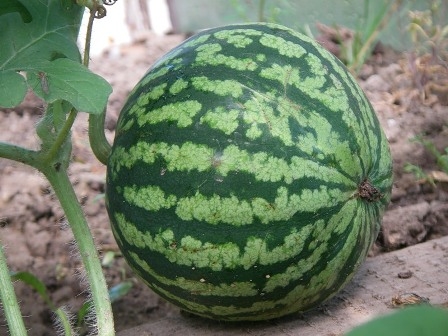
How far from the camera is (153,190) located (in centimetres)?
199

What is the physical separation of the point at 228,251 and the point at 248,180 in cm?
19

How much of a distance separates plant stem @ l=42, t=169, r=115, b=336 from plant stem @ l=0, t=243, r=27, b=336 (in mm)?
204

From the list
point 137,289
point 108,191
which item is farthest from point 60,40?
point 137,289

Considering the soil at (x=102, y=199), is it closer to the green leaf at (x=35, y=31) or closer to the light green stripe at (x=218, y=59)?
the green leaf at (x=35, y=31)

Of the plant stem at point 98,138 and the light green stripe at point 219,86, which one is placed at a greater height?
the light green stripe at point 219,86

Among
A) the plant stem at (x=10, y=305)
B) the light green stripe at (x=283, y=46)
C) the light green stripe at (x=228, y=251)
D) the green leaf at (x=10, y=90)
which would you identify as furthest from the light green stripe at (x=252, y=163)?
the plant stem at (x=10, y=305)

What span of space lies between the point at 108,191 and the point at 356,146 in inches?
28.7

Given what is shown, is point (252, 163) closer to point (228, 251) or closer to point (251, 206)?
point (251, 206)

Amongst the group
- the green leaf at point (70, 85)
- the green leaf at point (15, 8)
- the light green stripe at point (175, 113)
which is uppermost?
the green leaf at point (15, 8)

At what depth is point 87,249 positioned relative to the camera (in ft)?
6.95

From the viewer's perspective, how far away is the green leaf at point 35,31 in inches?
80.1

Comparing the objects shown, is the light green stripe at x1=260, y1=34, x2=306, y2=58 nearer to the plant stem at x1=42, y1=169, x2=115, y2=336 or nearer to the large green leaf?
the large green leaf

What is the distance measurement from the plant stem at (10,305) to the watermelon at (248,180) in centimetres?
34

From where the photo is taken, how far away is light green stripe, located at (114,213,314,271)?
6.28 feet
